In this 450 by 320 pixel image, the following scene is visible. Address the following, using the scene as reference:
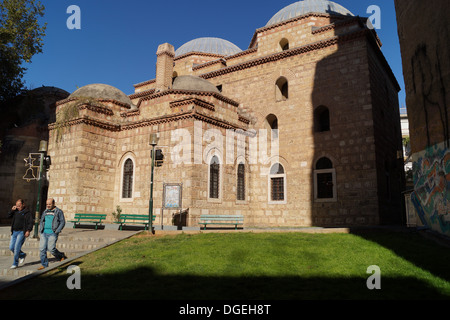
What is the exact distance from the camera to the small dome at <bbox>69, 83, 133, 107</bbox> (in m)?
19.4

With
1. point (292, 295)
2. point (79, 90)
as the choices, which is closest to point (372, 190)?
point (292, 295)

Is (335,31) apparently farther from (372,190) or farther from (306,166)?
(372,190)

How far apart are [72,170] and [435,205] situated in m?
15.8

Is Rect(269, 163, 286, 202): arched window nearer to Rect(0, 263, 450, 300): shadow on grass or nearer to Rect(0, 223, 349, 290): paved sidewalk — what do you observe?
Rect(0, 223, 349, 290): paved sidewalk

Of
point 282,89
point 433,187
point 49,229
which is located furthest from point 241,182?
point 49,229

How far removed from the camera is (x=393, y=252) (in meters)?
8.60

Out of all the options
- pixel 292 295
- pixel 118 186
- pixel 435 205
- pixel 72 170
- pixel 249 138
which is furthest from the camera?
pixel 249 138

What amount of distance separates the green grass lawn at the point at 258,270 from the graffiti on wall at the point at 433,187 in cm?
96

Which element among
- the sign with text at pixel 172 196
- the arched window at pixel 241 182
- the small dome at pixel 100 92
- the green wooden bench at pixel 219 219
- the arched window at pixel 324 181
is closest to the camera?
the sign with text at pixel 172 196

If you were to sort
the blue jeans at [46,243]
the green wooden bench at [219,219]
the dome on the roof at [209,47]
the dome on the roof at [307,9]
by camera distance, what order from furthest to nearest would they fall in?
the dome on the roof at [209,47], the dome on the roof at [307,9], the green wooden bench at [219,219], the blue jeans at [46,243]

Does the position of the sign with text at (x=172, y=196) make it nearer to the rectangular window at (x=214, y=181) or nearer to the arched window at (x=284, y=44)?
the rectangular window at (x=214, y=181)

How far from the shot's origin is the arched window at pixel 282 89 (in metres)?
19.6

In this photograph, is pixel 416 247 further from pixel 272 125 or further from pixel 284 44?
pixel 284 44

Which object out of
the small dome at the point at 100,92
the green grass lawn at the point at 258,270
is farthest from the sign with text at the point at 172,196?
the small dome at the point at 100,92
